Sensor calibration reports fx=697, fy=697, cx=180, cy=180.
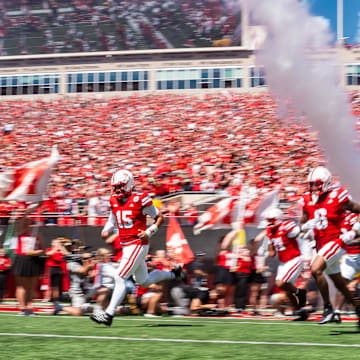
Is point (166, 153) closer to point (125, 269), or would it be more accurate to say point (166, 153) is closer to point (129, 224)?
point (129, 224)

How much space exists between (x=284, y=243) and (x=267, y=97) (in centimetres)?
2188

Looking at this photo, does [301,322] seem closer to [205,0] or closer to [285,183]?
[285,183]

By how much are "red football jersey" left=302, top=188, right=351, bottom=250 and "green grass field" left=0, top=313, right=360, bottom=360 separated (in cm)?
92

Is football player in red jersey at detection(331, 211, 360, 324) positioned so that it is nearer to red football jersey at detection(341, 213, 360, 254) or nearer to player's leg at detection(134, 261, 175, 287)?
red football jersey at detection(341, 213, 360, 254)

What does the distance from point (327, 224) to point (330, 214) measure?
0.11 metres

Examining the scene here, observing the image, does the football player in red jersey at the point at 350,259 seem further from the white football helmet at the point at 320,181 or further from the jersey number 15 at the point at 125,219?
the jersey number 15 at the point at 125,219

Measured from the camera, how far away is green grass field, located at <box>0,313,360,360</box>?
197 inches

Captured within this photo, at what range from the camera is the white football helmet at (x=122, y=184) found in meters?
7.02

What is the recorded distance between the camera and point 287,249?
905 centimetres

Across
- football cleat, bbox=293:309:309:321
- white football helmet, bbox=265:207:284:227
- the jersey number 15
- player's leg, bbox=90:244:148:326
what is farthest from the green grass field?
white football helmet, bbox=265:207:284:227

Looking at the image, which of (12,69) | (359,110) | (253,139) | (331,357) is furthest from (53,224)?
(12,69)

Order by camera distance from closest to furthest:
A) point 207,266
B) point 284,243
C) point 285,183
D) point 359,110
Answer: point 284,243 < point 207,266 < point 285,183 < point 359,110

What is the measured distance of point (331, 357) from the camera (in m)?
4.88

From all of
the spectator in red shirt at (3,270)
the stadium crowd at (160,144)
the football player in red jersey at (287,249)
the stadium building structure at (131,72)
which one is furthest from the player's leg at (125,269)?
the stadium building structure at (131,72)
